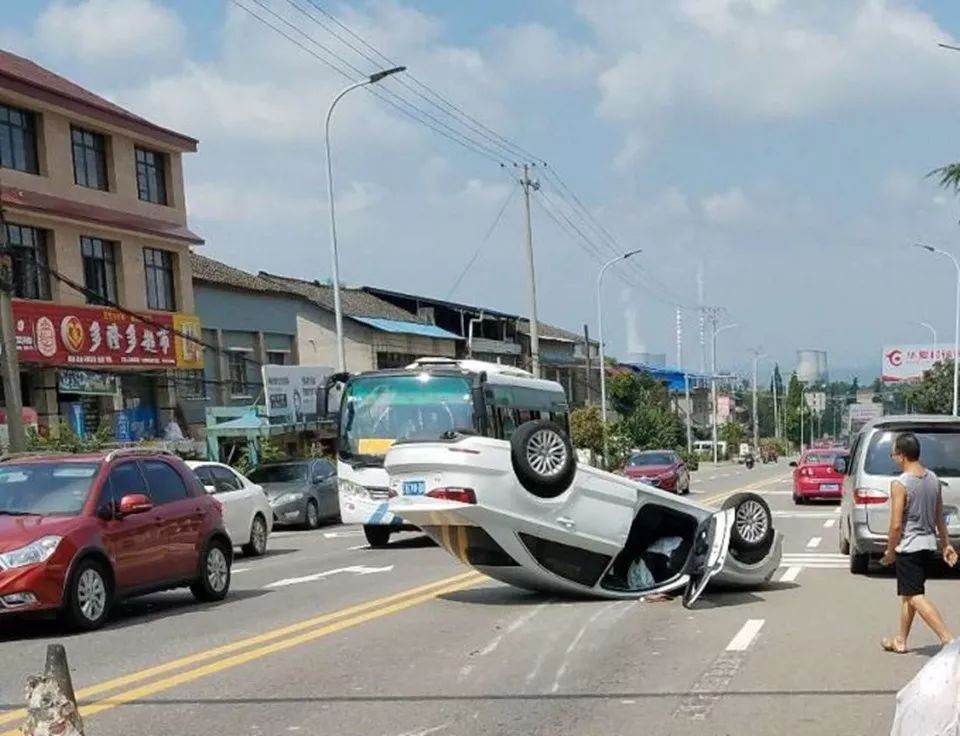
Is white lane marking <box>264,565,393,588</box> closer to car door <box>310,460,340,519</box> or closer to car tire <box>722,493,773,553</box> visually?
car tire <box>722,493,773,553</box>

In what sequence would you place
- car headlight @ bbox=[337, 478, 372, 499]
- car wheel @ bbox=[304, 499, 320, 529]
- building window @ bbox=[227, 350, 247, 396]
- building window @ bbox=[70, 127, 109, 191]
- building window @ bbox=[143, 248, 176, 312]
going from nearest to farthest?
car headlight @ bbox=[337, 478, 372, 499] → car wheel @ bbox=[304, 499, 320, 529] → building window @ bbox=[70, 127, 109, 191] → building window @ bbox=[143, 248, 176, 312] → building window @ bbox=[227, 350, 247, 396]

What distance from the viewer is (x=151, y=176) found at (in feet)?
125

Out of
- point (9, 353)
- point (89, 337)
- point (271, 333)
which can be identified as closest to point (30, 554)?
point (9, 353)

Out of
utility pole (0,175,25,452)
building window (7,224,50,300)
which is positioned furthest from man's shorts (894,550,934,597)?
building window (7,224,50,300)

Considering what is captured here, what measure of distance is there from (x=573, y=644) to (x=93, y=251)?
27815 mm

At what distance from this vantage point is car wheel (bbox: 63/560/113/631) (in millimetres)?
10539

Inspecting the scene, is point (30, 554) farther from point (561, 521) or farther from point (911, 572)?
point (911, 572)

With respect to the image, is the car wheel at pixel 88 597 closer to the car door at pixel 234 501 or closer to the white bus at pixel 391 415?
the car door at pixel 234 501

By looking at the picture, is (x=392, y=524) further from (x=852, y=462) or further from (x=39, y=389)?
(x=39, y=389)

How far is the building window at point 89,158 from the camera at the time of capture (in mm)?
34344

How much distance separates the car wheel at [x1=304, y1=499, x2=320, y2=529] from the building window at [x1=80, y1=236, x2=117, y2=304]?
10718mm

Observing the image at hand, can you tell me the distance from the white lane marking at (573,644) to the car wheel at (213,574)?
13.6ft

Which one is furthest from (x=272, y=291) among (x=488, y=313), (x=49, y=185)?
(x=488, y=313)

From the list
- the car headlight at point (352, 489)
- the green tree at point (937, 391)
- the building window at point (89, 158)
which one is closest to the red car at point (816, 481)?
the car headlight at point (352, 489)
